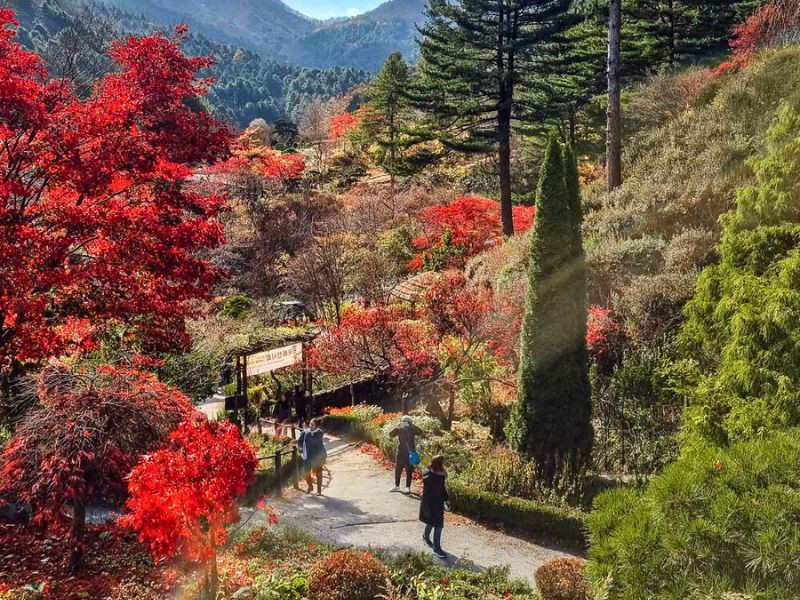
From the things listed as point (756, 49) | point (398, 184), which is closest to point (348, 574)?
point (756, 49)

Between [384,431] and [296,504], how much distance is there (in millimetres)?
3180

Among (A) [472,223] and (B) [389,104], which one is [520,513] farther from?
(B) [389,104]

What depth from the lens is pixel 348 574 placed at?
670cm

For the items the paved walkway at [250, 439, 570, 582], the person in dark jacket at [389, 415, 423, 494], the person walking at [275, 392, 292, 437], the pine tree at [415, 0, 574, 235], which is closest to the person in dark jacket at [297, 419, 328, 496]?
the paved walkway at [250, 439, 570, 582]

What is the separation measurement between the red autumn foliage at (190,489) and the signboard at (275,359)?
7449mm

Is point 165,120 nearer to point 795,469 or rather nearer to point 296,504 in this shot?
point 296,504

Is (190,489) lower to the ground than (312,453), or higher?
higher

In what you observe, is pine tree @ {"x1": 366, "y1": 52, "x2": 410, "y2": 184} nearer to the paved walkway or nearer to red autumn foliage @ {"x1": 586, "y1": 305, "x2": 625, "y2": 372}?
red autumn foliage @ {"x1": 586, "y1": 305, "x2": 625, "y2": 372}

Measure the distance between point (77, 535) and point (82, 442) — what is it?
177cm

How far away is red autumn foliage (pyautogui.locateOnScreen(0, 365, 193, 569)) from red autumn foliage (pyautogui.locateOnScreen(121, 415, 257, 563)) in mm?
632

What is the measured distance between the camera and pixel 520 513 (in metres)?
9.85

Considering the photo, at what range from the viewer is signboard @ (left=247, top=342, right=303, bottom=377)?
13.8 m

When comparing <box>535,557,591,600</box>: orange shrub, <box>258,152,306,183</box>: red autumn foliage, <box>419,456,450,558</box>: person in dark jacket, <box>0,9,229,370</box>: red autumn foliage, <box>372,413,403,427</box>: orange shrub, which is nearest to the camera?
<box>535,557,591,600</box>: orange shrub

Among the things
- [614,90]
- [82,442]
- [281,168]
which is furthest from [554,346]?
[281,168]
